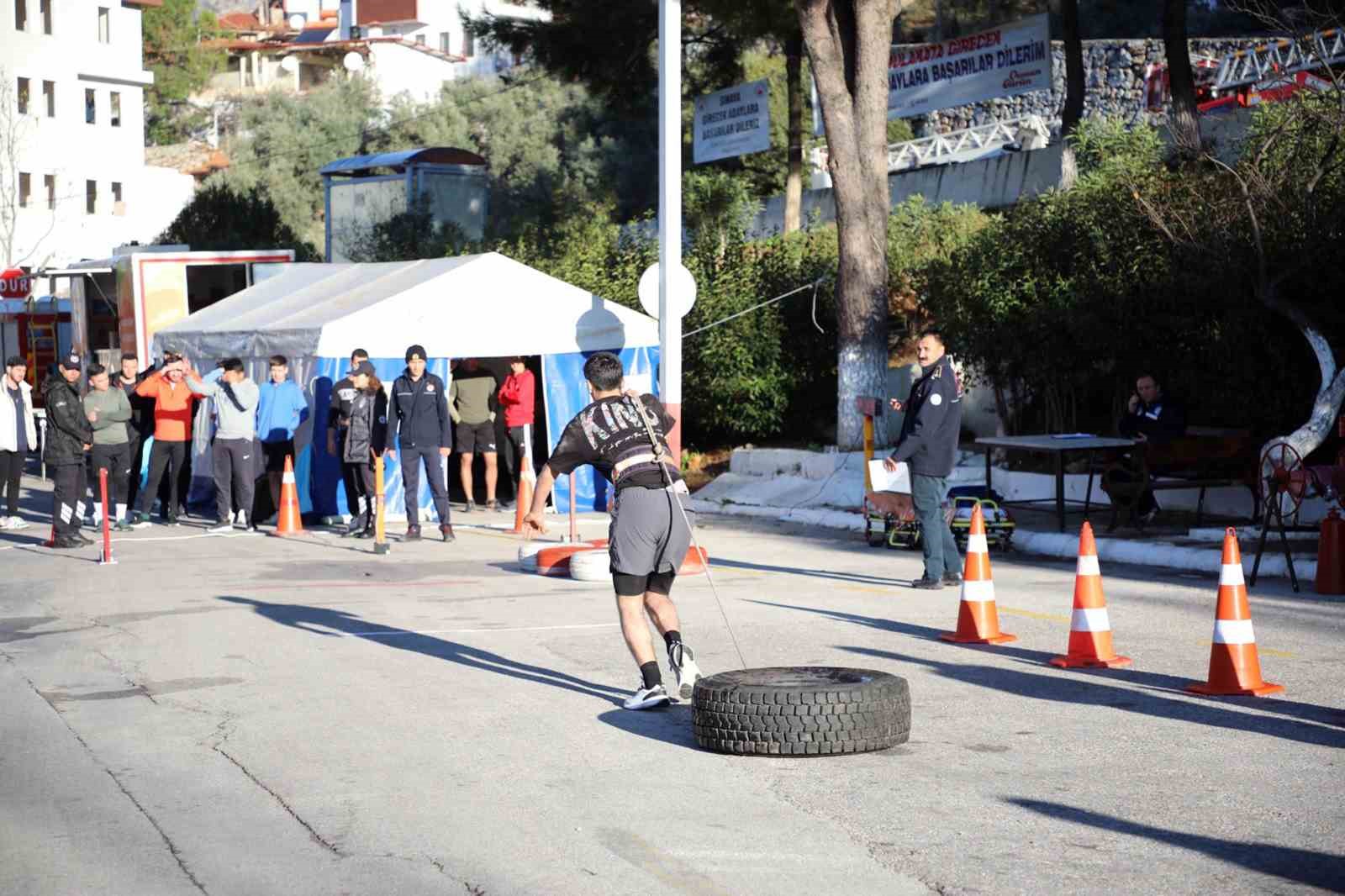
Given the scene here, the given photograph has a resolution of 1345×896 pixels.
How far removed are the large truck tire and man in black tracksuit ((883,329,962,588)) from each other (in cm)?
525

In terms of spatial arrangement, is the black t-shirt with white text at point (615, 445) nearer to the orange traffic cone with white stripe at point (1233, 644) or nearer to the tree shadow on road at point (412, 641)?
the tree shadow on road at point (412, 641)

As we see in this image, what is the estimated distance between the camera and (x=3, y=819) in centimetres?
675

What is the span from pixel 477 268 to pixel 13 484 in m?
5.90

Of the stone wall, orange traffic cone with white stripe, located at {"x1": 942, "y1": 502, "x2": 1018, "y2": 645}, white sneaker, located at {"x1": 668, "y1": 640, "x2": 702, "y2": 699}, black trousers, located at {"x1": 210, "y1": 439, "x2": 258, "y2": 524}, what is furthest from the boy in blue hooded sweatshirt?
the stone wall

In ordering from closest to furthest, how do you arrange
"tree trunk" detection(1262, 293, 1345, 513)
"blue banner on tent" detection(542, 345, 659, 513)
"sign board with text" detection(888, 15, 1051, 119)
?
1. "tree trunk" detection(1262, 293, 1345, 513)
2. "blue banner on tent" detection(542, 345, 659, 513)
3. "sign board with text" detection(888, 15, 1051, 119)

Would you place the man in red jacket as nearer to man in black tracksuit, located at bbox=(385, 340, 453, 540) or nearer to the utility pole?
man in black tracksuit, located at bbox=(385, 340, 453, 540)

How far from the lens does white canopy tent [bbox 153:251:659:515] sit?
784 inches

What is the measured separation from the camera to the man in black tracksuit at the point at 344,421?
60.6 feet

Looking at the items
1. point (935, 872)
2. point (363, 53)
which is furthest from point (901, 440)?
point (363, 53)

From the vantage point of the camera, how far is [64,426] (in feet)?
56.4

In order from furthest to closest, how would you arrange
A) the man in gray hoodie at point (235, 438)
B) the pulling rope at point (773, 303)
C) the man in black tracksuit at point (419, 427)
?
1. the pulling rope at point (773, 303)
2. the man in gray hoodie at point (235, 438)
3. the man in black tracksuit at point (419, 427)

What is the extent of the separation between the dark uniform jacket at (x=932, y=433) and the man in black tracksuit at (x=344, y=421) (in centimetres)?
759

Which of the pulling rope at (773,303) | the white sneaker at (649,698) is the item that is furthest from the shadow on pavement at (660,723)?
the pulling rope at (773,303)

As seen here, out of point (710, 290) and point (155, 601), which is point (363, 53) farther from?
point (155, 601)
